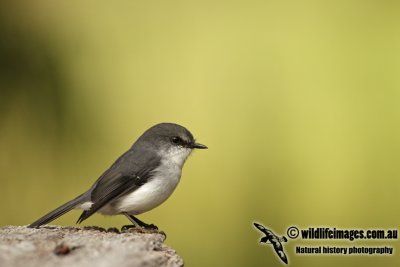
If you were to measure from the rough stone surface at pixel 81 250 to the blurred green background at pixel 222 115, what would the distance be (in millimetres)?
1589

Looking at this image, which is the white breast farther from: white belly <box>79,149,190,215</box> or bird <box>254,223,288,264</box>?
bird <box>254,223,288,264</box>

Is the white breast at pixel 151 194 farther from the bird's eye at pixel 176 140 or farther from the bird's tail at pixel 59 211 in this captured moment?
the bird's eye at pixel 176 140

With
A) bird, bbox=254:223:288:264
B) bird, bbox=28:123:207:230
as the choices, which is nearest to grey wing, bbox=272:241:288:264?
bird, bbox=254:223:288:264

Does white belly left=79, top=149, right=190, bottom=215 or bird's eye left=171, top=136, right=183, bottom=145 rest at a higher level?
bird's eye left=171, top=136, right=183, bottom=145

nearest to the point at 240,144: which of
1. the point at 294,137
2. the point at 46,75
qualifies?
the point at 294,137

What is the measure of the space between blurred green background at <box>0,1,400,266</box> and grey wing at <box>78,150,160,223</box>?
0.89 metres

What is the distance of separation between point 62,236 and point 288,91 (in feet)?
8.24

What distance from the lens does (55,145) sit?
432 centimetres

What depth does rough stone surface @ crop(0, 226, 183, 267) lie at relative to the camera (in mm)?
2252

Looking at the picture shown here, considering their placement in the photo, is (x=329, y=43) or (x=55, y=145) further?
(x=329, y=43)

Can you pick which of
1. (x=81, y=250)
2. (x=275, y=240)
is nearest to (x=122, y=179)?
(x=81, y=250)

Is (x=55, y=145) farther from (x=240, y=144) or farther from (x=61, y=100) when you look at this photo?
(x=240, y=144)

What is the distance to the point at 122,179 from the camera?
11.2ft

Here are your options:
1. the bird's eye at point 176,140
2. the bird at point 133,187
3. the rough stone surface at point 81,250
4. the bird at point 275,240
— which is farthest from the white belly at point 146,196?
the bird at point 275,240
